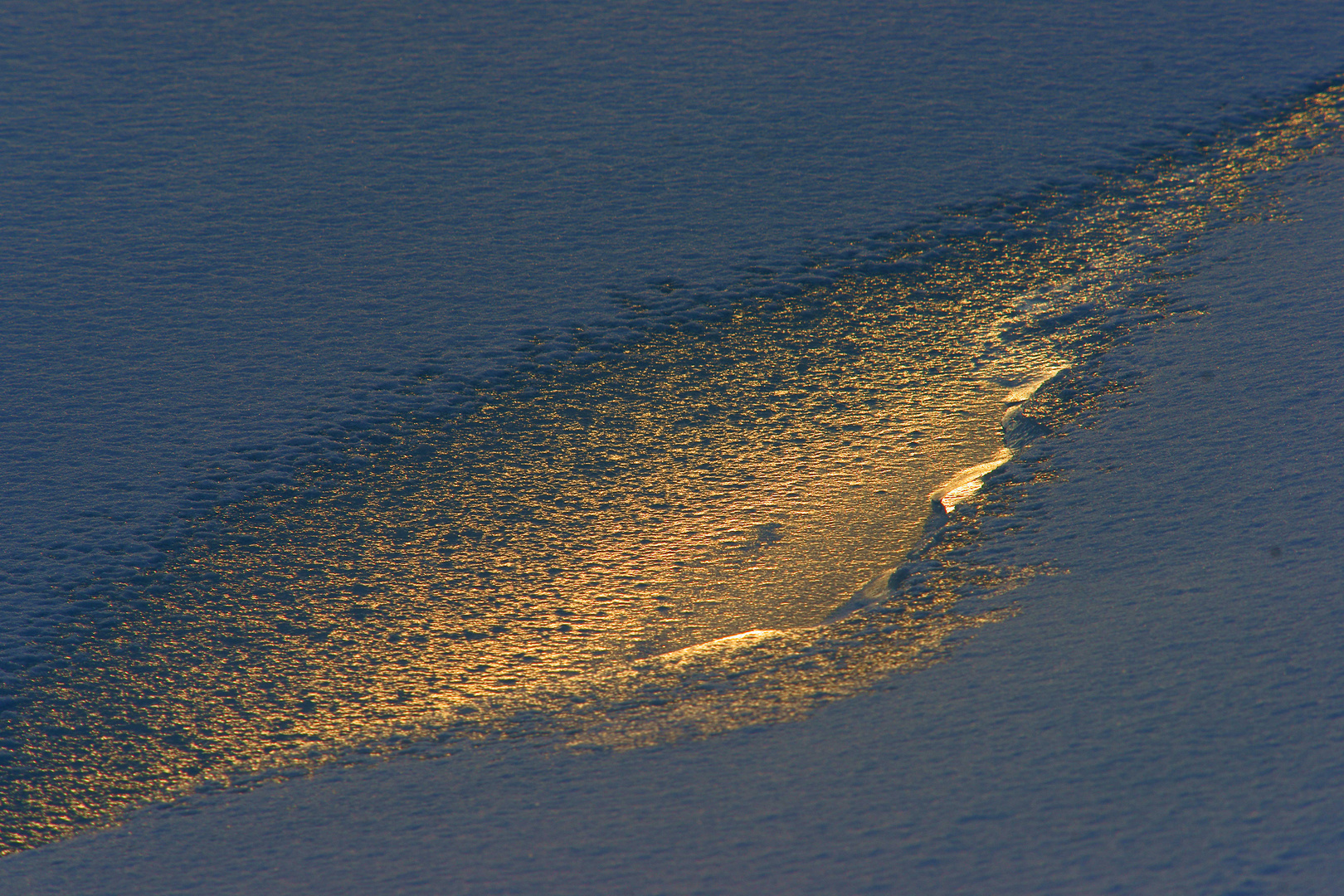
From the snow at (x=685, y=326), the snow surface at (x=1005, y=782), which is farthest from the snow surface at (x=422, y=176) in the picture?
the snow surface at (x=1005, y=782)

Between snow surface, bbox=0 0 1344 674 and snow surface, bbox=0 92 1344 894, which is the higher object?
snow surface, bbox=0 0 1344 674

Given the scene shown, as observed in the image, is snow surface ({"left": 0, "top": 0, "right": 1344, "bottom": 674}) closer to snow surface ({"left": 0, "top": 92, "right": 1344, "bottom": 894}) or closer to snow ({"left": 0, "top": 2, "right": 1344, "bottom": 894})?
snow ({"left": 0, "top": 2, "right": 1344, "bottom": 894})

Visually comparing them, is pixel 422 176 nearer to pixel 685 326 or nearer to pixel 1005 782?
pixel 685 326

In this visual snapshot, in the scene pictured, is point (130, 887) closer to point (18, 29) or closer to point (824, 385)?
point (824, 385)

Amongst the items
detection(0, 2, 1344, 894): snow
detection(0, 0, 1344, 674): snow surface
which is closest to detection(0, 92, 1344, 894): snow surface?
detection(0, 2, 1344, 894): snow

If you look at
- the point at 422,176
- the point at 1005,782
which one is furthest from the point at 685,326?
the point at 1005,782

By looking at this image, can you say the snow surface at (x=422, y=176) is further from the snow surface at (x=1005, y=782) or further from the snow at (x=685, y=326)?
the snow surface at (x=1005, y=782)

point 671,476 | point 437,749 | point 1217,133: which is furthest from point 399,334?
point 1217,133
